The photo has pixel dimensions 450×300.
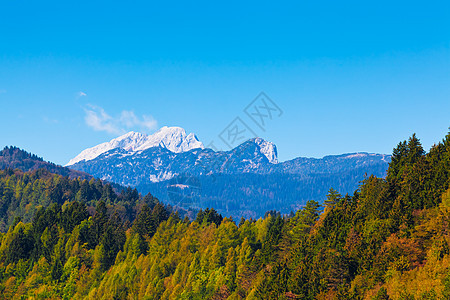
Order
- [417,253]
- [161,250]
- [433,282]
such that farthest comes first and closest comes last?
[161,250], [417,253], [433,282]

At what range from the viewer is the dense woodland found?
7300 centimetres

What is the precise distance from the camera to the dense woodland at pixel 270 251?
7300 cm

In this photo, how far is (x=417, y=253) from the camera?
7331 centimetres

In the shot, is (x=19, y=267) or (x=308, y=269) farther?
(x=19, y=267)

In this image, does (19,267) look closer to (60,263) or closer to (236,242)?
(60,263)

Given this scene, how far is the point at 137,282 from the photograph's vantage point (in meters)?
133

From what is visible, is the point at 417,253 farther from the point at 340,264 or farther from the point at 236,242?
the point at 236,242

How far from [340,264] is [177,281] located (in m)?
59.2

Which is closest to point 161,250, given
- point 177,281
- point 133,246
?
point 133,246

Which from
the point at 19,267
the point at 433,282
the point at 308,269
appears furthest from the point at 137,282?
the point at 433,282

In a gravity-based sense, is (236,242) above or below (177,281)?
above

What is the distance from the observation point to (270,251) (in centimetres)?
11244

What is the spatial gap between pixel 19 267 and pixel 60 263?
1859 centimetres

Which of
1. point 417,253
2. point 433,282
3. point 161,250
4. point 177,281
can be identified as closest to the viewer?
point 433,282
